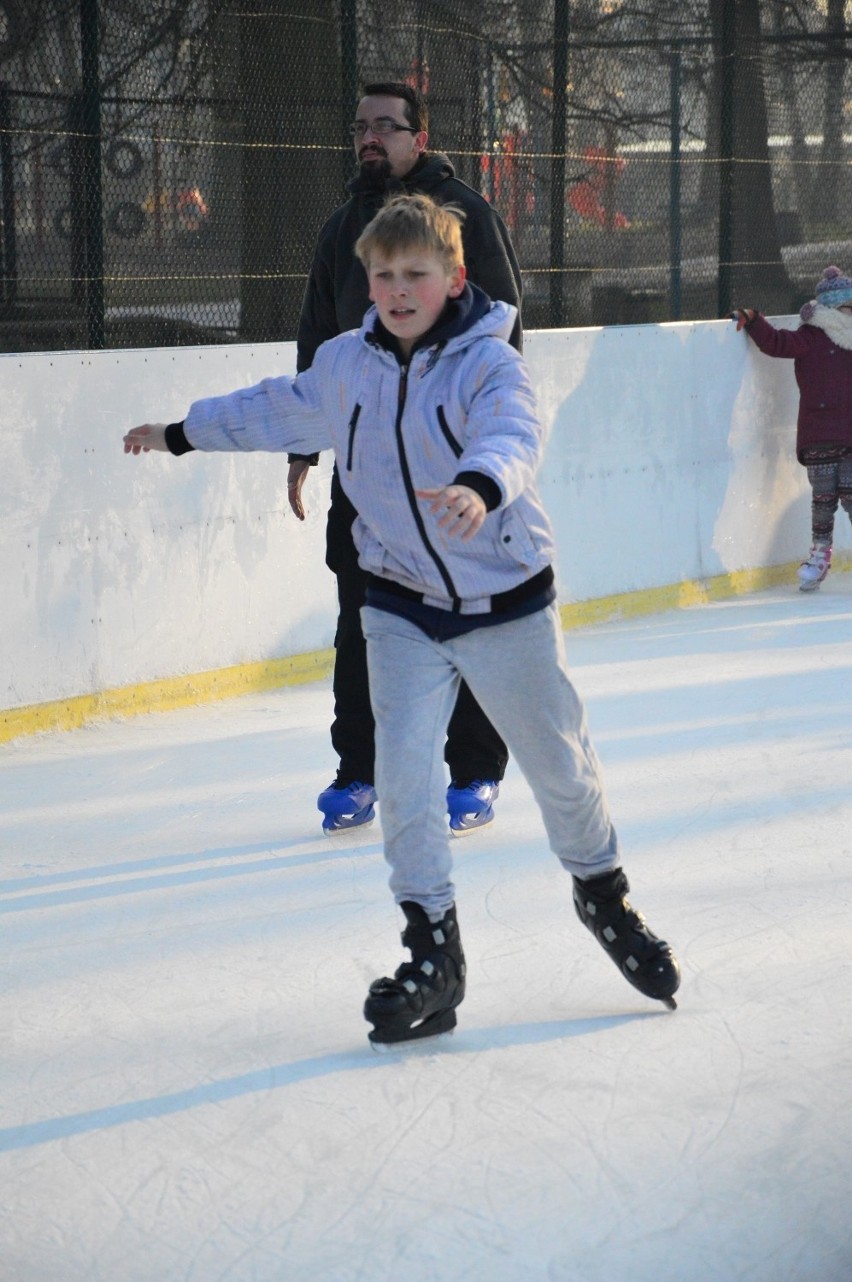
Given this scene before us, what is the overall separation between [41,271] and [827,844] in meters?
2.83

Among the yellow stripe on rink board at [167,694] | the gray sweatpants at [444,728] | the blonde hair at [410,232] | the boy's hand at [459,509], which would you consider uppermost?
the blonde hair at [410,232]

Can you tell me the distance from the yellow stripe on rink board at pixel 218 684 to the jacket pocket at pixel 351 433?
2.55 meters

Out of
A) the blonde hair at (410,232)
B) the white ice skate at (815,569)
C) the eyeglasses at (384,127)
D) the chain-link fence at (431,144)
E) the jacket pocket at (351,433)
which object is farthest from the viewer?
the white ice skate at (815,569)

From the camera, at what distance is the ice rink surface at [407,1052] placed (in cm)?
215

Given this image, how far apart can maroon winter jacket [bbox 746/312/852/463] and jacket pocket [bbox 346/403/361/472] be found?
5.27 metres

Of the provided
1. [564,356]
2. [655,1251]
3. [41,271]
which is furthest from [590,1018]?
[564,356]

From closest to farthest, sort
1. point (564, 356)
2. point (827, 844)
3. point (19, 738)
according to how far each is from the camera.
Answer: point (827, 844), point (19, 738), point (564, 356)

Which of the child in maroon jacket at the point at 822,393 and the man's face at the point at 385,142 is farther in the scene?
the child in maroon jacket at the point at 822,393

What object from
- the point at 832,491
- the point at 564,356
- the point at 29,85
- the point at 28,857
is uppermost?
the point at 29,85

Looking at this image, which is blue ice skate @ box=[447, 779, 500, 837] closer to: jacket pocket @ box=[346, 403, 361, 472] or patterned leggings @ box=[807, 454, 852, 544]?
jacket pocket @ box=[346, 403, 361, 472]

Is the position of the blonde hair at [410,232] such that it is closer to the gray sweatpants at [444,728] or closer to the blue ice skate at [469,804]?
the gray sweatpants at [444,728]

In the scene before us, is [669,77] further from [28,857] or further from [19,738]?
[28,857]

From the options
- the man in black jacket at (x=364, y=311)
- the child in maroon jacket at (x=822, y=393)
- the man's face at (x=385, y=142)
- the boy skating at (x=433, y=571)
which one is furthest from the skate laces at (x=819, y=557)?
the boy skating at (x=433, y=571)

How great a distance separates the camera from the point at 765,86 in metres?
7.95
